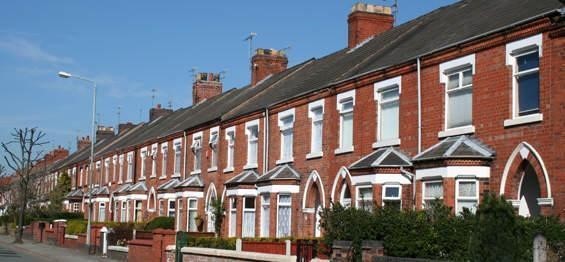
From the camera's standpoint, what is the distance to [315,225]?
1032 inches

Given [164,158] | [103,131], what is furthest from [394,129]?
[103,131]

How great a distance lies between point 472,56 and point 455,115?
5.03 feet

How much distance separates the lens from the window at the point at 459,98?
19.6 meters

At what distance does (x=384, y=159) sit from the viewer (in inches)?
842

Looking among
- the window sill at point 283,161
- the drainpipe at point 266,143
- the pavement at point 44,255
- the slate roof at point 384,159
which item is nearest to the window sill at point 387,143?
the slate roof at point 384,159

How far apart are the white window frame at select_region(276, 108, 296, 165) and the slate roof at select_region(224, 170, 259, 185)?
1530 mm

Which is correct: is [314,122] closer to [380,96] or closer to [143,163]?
[380,96]

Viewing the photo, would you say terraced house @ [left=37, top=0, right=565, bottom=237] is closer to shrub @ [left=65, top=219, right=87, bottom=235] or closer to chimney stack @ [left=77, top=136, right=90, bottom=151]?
shrub @ [left=65, top=219, right=87, bottom=235]

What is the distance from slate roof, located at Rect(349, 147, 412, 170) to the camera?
2111 centimetres

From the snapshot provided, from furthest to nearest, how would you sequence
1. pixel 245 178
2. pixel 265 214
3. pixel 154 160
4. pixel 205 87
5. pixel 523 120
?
pixel 205 87, pixel 154 160, pixel 245 178, pixel 265 214, pixel 523 120

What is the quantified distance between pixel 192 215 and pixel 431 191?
1966 centimetres

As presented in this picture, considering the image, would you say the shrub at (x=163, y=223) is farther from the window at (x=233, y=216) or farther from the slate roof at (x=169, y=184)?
the window at (x=233, y=216)

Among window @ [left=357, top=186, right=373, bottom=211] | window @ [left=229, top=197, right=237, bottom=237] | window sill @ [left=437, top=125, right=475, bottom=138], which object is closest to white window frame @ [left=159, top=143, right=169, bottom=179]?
window @ [left=229, top=197, right=237, bottom=237]

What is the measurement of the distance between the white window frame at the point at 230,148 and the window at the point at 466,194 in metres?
15.8
